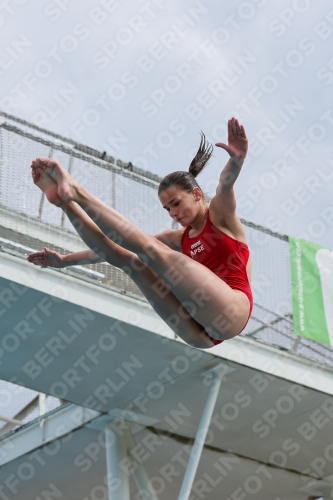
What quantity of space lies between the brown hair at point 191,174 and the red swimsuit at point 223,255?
256mm

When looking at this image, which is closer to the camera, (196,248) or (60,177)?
(60,177)

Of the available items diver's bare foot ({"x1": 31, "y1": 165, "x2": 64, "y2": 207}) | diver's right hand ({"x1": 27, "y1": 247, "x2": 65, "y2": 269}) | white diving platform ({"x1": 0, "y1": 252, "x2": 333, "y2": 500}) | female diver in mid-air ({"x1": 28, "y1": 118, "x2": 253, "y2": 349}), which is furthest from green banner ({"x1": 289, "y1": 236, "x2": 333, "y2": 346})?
diver's bare foot ({"x1": 31, "y1": 165, "x2": 64, "y2": 207})

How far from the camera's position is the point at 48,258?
5.20 m

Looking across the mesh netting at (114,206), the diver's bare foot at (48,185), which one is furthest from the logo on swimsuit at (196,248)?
the mesh netting at (114,206)

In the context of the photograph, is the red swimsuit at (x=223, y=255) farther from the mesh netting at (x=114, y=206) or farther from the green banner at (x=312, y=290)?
the green banner at (x=312, y=290)

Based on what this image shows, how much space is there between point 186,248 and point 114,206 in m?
3.26

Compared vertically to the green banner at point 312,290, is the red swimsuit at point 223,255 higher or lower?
lower

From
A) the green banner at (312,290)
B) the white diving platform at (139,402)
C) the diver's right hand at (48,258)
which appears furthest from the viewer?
the green banner at (312,290)

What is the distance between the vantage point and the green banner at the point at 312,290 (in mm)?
8906

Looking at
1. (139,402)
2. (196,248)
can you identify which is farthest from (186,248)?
(139,402)

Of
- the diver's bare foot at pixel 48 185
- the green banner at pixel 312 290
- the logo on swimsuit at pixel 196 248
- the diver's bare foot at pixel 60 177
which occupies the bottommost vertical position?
the diver's bare foot at pixel 48 185

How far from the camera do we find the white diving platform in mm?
8289

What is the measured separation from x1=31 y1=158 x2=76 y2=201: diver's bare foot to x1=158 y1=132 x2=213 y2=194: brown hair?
0.72 metres

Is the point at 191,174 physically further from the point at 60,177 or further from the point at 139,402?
the point at 139,402
